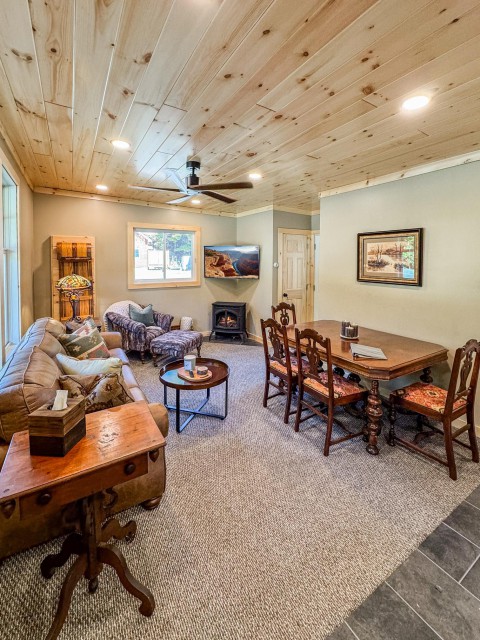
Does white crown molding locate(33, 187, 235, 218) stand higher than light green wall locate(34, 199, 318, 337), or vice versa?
white crown molding locate(33, 187, 235, 218)

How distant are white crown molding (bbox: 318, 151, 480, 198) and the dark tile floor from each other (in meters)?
3.16

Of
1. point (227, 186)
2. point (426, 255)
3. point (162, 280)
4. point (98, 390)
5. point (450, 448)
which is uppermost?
point (227, 186)

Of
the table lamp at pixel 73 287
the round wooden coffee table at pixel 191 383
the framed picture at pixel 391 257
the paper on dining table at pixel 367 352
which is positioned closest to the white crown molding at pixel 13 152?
the table lamp at pixel 73 287

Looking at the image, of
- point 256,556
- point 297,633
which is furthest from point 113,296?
point 297,633

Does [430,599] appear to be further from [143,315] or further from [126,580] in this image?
[143,315]

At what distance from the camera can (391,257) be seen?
144 inches

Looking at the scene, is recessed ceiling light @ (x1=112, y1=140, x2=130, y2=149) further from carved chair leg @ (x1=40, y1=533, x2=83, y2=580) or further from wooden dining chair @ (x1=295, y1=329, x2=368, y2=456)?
carved chair leg @ (x1=40, y1=533, x2=83, y2=580)

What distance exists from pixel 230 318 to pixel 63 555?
5.12 m


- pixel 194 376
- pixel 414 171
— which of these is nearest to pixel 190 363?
pixel 194 376

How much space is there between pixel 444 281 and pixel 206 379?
2.66 meters

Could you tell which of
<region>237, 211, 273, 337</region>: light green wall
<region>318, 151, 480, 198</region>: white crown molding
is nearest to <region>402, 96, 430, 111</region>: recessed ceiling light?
<region>318, 151, 480, 198</region>: white crown molding

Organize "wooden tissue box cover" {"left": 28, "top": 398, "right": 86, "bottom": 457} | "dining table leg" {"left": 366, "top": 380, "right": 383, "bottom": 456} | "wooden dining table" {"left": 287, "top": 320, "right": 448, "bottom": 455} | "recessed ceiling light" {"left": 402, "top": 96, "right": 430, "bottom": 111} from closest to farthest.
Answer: "wooden tissue box cover" {"left": 28, "top": 398, "right": 86, "bottom": 457}, "recessed ceiling light" {"left": 402, "top": 96, "right": 430, "bottom": 111}, "wooden dining table" {"left": 287, "top": 320, "right": 448, "bottom": 455}, "dining table leg" {"left": 366, "top": 380, "right": 383, "bottom": 456}

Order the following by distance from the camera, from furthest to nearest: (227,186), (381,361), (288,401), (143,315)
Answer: (143,315), (227,186), (288,401), (381,361)

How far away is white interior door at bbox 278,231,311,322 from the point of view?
20.0ft
